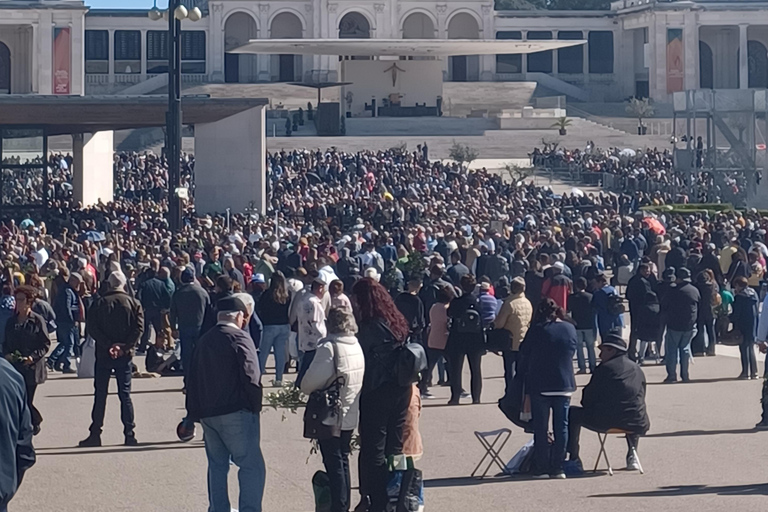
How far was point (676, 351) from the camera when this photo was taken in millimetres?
15125

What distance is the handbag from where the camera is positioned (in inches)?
319

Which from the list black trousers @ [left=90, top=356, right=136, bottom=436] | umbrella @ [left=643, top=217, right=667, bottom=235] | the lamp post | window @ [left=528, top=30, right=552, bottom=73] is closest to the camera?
black trousers @ [left=90, top=356, right=136, bottom=436]

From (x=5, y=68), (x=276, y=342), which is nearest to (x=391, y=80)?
(x=5, y=68)

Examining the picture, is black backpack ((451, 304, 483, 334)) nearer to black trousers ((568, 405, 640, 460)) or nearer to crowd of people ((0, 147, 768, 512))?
crowd of people ((0, 147, 768, 512))

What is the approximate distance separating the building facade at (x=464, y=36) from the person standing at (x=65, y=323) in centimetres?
6150

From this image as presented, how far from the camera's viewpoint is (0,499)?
6016 mm

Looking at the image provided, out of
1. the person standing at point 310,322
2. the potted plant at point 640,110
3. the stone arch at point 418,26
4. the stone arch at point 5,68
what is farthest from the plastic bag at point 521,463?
the stone arch at point 418,26

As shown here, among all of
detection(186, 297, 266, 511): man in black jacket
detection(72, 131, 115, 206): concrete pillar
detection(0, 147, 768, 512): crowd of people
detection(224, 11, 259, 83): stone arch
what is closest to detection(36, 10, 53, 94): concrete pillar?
detection(224, 11, 259, 83): stone arch

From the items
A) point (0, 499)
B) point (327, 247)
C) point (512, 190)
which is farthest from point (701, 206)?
point (0, 499)

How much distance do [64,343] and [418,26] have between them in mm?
71262

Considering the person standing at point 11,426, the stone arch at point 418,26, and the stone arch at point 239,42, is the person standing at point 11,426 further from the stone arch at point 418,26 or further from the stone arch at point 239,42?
the stone arch at point 418,26

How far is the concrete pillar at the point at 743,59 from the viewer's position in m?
83.2

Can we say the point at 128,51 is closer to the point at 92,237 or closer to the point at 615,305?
the point at 92,237

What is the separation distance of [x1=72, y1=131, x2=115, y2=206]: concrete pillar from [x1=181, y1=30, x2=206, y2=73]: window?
4435 cm
